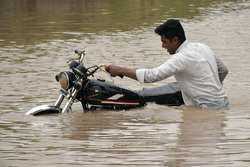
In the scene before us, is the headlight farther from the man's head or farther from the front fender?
the man's head

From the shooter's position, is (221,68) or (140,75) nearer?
(140,75)

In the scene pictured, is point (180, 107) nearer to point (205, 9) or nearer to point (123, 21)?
point (123, 21)

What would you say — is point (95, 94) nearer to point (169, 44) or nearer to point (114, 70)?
point (114, 70)

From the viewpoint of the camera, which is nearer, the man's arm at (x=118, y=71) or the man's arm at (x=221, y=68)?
the man's arm at (x=118, y=71)

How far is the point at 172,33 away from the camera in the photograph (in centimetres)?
625

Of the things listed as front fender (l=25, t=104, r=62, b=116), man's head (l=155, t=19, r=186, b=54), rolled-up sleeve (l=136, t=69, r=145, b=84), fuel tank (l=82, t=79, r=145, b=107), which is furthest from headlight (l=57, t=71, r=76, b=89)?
man's head (l=155, t=19, r=186, b=54)

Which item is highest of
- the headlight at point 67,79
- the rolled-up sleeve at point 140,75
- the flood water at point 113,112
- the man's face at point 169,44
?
the man's face at point 169,44

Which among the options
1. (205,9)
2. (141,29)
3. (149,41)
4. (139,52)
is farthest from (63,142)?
(205,9)

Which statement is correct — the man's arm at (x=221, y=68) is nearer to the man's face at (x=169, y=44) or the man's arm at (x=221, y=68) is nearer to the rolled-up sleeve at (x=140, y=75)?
the man's face at (x=169, y=44)

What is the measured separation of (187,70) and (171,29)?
18.7 inches

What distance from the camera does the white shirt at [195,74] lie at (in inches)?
242

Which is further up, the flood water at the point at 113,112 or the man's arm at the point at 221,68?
the man's arm at the point at 221,68

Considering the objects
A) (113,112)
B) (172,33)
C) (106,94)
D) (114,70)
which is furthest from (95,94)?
(172,33)

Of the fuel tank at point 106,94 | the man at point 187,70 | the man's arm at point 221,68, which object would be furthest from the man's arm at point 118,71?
the man's arm at point 221,68
